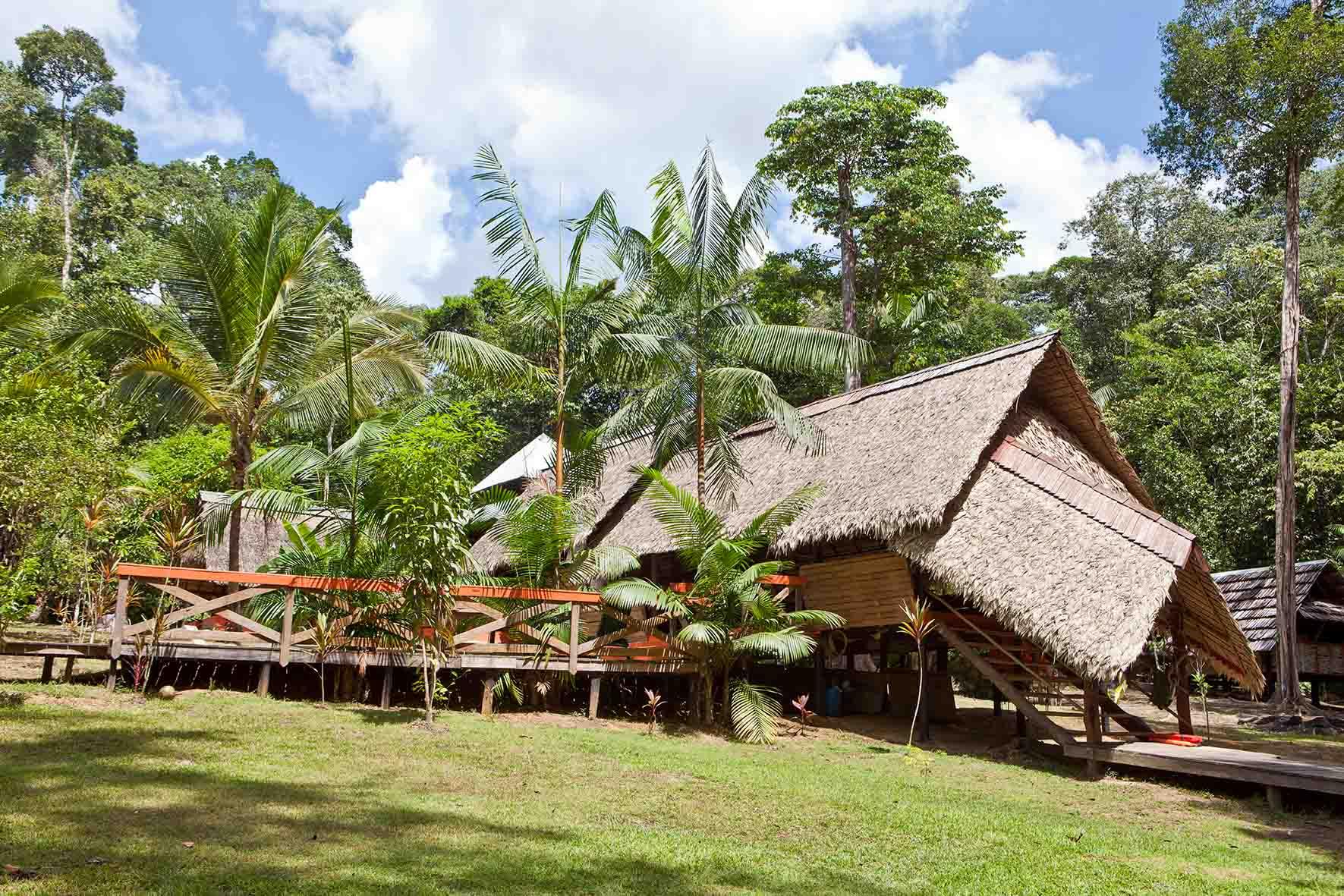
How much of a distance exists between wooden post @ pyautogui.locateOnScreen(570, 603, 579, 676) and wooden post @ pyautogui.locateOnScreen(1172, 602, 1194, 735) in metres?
7.15

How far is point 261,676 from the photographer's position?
11.2 metres

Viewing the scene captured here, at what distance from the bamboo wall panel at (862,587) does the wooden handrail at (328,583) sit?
10.5ft

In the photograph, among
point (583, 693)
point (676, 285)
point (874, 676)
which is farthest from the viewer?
point (874, 676)

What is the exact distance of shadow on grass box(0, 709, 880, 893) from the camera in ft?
15.4

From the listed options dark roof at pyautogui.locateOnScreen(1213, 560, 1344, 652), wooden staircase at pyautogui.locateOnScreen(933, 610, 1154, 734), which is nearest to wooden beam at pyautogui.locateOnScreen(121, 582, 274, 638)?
wooden staircase at pyautogui.locateOnScreen(933, 610, 1154, 734)

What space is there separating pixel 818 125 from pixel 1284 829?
795 inches

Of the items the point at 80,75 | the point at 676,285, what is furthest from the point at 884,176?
the point at 80,75

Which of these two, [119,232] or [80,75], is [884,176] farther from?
[80,75]

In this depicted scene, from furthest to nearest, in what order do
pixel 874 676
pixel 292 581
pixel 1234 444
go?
pixel 1234 444, pixel 874 676, pixel 292 581

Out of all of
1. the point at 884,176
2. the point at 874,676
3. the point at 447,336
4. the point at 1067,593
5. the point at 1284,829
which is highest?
the point at 884,176

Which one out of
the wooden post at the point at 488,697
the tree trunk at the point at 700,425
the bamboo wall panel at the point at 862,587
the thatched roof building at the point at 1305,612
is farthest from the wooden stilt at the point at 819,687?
the thatched roof building at the point at 1305,612

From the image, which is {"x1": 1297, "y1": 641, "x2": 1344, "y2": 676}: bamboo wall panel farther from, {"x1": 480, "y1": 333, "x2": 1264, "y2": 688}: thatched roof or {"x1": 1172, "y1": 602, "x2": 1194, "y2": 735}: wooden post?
{"x1": 1172, "y1": 602, "x2": 1194, "y2": 735}: wooden post

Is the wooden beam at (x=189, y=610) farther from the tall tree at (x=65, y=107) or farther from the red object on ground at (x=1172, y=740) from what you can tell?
the tall tree at (x=65, y=107)

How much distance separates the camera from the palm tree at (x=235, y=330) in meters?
13.4
